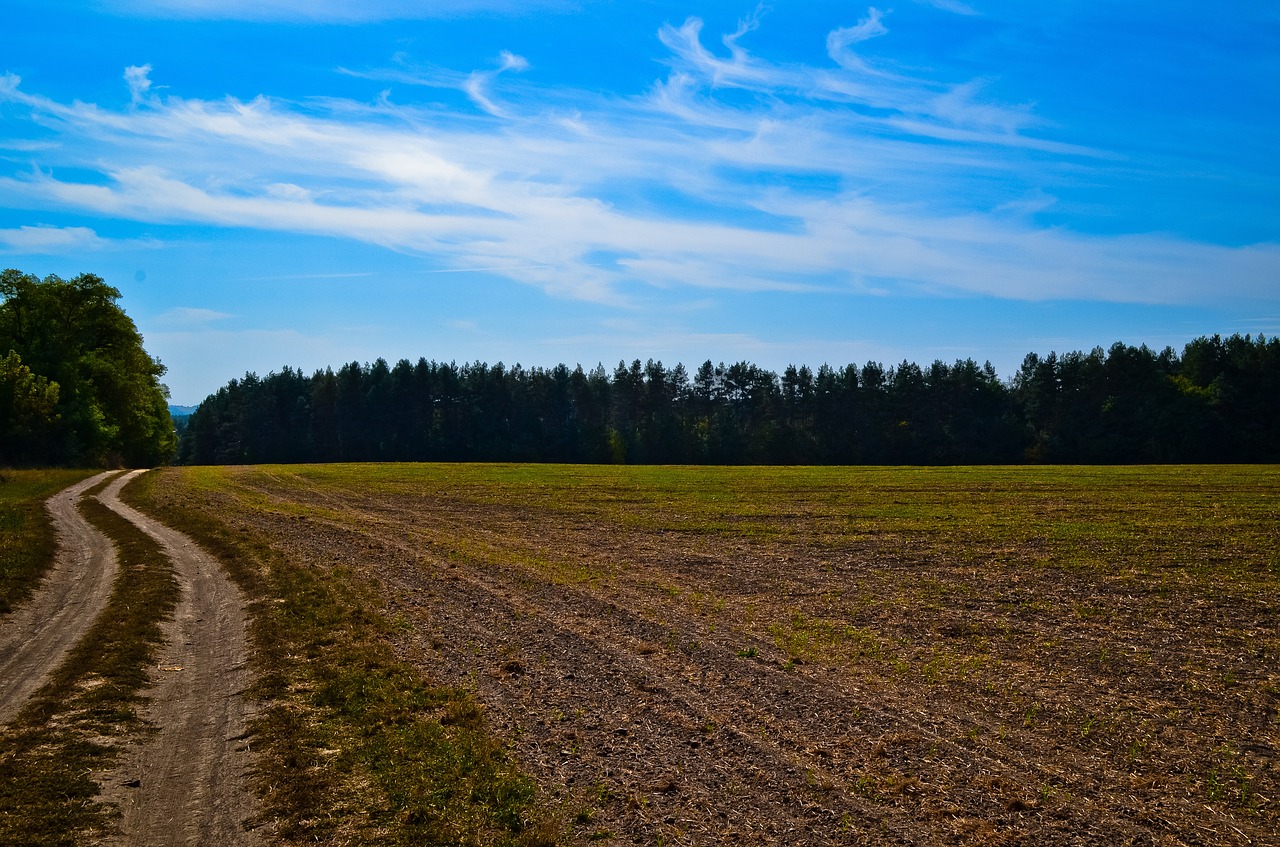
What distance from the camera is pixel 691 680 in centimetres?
1097

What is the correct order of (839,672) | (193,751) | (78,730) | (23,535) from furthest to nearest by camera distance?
1. (23,535)
2. (839,672)
3. (78,730)
4. (193,751)

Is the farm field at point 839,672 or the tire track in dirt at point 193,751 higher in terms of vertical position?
the tire track in dirt at point 193,751

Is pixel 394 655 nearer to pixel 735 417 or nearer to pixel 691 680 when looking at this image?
pixel 691 680

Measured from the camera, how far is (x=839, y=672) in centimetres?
1148

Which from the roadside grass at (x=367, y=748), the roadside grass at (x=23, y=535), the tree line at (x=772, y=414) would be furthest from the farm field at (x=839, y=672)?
the tree line at (x=772, y=414)

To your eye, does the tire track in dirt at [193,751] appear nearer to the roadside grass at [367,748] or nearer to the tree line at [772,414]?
the roadside grass at [367,748]

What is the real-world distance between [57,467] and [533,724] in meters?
61.3

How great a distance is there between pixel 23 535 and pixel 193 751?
19.4 meters

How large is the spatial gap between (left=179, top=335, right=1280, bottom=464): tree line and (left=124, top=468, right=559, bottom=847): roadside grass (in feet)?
321

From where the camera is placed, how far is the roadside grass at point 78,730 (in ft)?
21.8

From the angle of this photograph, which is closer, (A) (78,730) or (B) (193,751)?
(B) (193,751)

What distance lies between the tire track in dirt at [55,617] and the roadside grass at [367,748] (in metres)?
2.65

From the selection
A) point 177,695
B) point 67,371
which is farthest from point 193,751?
point 67,371

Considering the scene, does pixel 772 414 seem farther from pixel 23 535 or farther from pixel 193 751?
pixel 193 751
